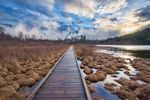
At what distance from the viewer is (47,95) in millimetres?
3367

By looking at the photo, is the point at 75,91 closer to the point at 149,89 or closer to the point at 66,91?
the point at 66,91

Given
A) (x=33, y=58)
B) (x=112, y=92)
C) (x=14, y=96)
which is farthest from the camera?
(x=33, y=58)

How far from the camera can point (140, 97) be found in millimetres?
4172

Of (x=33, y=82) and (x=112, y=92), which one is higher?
(x=33, y=82)

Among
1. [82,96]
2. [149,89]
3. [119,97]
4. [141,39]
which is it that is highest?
[141,39]

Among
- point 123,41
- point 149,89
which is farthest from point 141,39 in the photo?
point 149,89

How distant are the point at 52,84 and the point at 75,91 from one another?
4.44ft

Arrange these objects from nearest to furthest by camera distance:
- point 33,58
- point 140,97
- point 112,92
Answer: point 140,97, point 112,92, point 33,58

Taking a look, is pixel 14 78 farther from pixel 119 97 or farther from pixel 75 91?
pixel 119 97

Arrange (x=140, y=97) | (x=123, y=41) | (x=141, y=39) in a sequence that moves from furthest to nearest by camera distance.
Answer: (x=123, y=41) < (x=141, y=39) < (x=140, y=97)

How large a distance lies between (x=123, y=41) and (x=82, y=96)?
123 meters

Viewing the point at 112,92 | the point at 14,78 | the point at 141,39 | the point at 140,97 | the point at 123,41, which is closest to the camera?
the point at 140,97

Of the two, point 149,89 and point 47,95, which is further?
point 149,89

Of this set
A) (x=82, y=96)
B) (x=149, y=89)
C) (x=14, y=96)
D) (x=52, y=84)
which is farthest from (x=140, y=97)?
(x=14, y=96)
